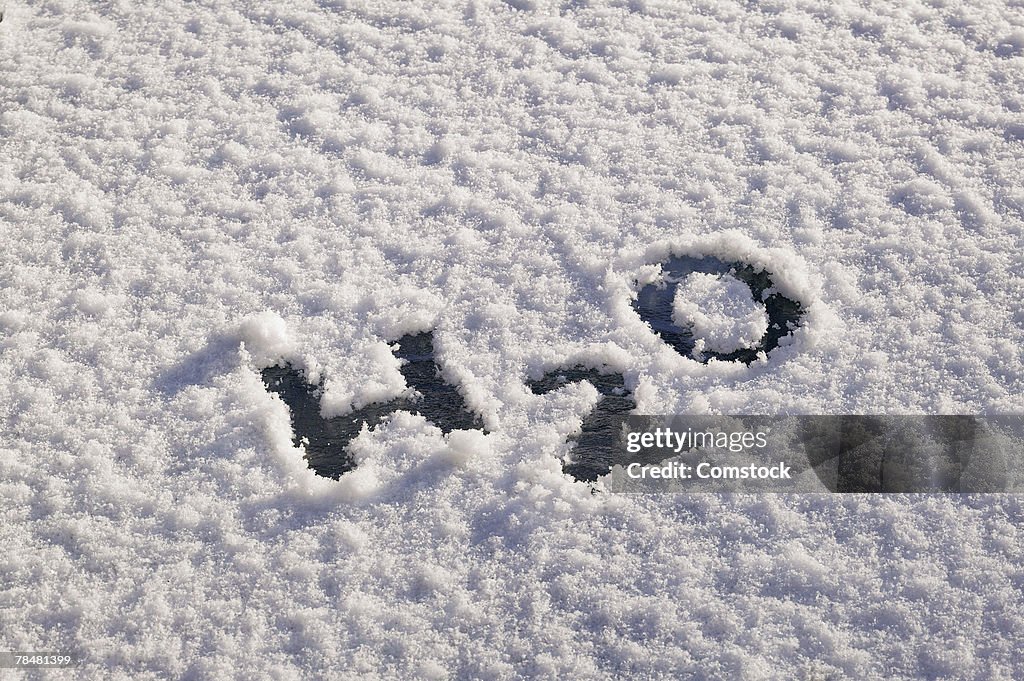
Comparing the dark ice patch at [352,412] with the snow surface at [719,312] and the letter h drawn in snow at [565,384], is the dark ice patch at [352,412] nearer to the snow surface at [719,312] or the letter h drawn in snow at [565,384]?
the letter h drawn in snow at [565,384]

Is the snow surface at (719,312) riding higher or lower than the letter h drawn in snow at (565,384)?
higher

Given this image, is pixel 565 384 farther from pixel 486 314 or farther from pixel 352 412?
pixel 352 412

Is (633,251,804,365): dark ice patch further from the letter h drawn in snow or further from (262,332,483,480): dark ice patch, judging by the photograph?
(262,332,483,480): dark ice patch

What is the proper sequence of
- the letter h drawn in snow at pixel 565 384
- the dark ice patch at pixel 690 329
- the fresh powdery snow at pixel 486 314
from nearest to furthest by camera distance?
the fresh powdery snow at pixel 486 314
the letter h drawn in snow at pixel 565 384
the dark ice patch at pixel 690 329

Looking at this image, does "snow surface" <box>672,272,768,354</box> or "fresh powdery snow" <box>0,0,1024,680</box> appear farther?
"snow surface" <box>672,272,768,354</box>

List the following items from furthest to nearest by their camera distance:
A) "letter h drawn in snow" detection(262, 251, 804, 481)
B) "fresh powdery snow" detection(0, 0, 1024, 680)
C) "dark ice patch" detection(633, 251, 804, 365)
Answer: "dark ice patch" detection(633, 251, 804, 365) < "letter h drawn in snow" detection(262, 251, 804, 481) < "fresh powdery snow" detection(0, 0, 1024, 680)

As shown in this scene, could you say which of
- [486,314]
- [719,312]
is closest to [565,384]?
[486,314]

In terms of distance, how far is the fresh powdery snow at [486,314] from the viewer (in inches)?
91.4

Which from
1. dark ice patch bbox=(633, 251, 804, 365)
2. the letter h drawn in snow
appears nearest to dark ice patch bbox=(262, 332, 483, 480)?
the letter h drawn in snow

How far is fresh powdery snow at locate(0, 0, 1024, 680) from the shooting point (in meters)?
2.32

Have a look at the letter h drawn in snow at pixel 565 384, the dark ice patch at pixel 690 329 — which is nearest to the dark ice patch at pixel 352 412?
the letter h drawn in snow at pixel 565 384

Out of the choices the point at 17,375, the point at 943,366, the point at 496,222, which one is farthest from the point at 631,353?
the point at 17,375

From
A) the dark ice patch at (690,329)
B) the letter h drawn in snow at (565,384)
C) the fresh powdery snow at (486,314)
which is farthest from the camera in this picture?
the dark ice patch at (690,329)

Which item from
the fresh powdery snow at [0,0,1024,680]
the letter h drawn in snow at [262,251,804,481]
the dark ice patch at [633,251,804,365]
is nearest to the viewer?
the fresh powdery snow at [0,0,1024,680]
